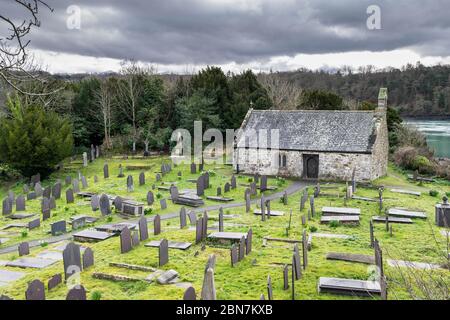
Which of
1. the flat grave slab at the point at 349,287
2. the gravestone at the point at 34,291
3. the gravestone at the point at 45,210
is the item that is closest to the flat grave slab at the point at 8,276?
the gravestone at the point at 34,291

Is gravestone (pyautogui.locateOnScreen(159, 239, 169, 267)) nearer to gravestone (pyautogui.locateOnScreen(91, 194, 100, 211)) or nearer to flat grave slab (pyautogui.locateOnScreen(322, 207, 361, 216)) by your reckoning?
flat grave slab (pyautogui.locateOnScreen(322, 207, 361, 216))

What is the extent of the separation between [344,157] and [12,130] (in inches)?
969

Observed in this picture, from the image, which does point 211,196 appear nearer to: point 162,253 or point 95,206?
point 95,206

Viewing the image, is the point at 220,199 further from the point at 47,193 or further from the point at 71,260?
the point at 71,260

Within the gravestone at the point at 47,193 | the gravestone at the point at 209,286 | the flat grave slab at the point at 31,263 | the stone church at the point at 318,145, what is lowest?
the flat grave slab at the point at 31,263

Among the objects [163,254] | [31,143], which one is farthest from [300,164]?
[31,143]

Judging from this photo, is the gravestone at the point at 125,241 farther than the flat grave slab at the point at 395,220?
No

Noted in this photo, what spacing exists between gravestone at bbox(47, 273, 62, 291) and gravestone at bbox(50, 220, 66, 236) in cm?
670

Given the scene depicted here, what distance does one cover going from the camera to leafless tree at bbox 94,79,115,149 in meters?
42.6

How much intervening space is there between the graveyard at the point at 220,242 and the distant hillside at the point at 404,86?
6820cm

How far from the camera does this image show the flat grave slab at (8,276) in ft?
40.6

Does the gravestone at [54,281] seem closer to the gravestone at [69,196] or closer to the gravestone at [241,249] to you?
the gravestone at [241,249]

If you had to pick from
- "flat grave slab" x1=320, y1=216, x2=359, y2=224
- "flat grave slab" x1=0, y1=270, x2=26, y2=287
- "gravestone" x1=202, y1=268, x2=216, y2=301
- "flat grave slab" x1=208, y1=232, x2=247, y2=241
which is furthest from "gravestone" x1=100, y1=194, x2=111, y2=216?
"gravestone" x1=202, y1=268, x2=216, y2=301
